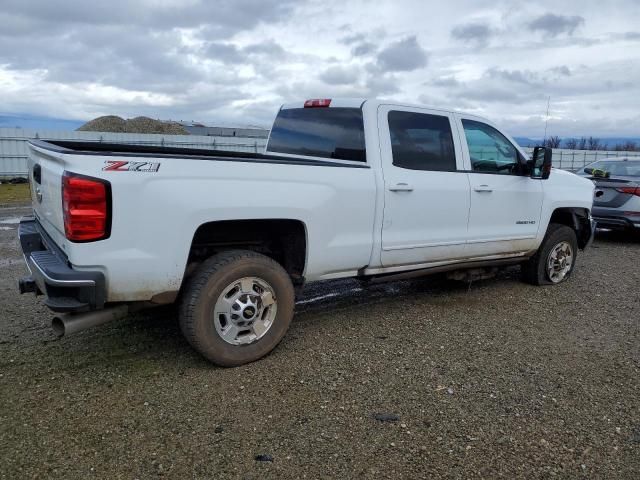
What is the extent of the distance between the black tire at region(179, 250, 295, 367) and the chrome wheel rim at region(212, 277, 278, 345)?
31 millimetres

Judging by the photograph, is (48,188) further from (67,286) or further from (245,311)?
(245,311)

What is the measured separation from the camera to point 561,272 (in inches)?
257

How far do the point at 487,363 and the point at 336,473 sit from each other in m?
1.81

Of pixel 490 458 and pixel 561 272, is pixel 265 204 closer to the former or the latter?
pixel 490 458

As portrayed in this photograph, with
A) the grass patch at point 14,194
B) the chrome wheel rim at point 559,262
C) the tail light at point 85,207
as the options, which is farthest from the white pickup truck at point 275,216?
the grass patch at point 14,194

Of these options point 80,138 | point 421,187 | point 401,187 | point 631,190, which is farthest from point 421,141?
point 80,138

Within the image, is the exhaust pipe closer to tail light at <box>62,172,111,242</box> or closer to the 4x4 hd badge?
tail light at <box>62,172,111,242</box>

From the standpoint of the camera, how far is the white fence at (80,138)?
63.3 ft

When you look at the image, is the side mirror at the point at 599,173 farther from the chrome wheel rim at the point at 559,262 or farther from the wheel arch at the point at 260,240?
the wheel arch at the point at 260,240

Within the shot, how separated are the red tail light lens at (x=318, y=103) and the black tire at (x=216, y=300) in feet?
5.82

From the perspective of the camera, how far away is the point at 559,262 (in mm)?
6461

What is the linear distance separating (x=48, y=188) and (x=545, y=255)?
5.12 m

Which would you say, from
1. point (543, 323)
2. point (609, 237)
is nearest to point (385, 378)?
point (543, 323)

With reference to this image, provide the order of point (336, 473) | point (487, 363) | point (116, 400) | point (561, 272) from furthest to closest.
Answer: point (561, 272)
point (487, 363)
point (116, 400)
point (336, 473)
